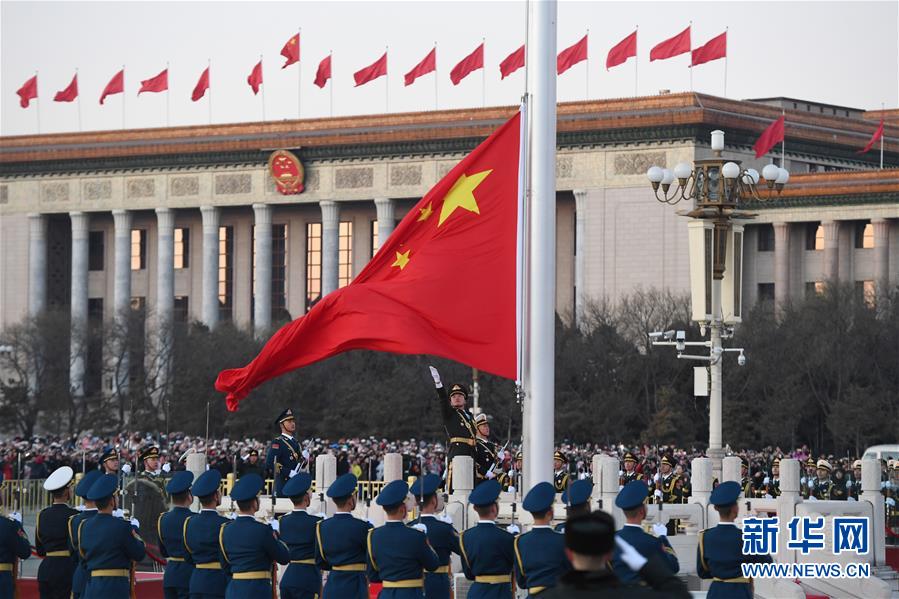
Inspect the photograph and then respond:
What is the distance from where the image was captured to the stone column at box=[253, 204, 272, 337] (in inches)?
2904

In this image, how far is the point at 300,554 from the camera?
14.2 metres

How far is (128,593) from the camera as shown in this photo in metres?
14.4

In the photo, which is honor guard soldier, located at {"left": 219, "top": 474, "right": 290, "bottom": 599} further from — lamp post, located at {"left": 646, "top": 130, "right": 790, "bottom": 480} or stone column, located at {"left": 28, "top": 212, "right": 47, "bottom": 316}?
stone column, located at {"left": 28, "top": 212, "right": 47, "bottom": 316}

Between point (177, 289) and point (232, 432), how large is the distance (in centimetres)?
2500

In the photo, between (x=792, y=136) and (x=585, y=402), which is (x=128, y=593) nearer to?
(x=585, y=402)

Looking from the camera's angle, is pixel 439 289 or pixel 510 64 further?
pixel 510 64

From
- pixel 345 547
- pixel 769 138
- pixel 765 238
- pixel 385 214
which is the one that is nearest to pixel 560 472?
pixel 345 547

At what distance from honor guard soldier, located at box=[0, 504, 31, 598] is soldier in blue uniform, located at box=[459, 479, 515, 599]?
157 inches

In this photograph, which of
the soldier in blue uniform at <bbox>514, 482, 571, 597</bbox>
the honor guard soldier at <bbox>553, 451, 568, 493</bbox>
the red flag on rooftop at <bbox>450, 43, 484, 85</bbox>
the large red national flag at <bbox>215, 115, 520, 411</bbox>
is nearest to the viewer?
the soldier in blue uniform at <bbox>514, 482, 571, 597</bbox>

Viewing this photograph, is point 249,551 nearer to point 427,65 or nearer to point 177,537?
point 177,537

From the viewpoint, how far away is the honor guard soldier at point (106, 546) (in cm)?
1413

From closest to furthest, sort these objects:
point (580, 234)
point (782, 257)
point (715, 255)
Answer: point (715, 255) < point (782, 257) < point (580, 234)

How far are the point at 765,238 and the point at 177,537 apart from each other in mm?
53972

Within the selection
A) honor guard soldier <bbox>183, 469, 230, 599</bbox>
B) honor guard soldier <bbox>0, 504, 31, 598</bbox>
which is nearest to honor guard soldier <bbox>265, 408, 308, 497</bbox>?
honor guard soldier <bbox>0, 504, 31, 598</bbox>
